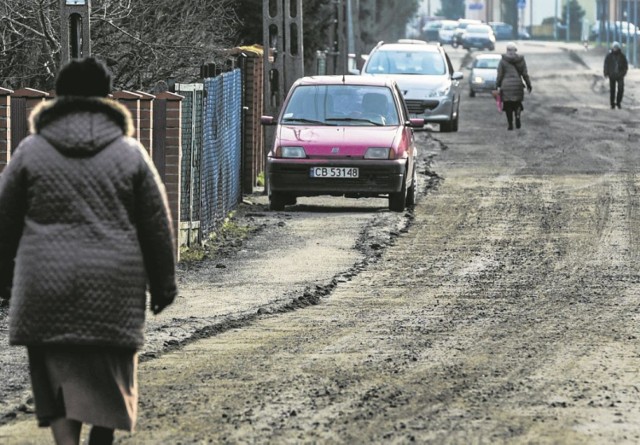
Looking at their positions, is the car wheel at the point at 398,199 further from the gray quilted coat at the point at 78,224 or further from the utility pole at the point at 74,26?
the gray quilted coat at the point at 78,224

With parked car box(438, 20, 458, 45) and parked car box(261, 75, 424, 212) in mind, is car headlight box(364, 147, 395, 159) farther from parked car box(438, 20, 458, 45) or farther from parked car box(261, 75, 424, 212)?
parked car box(438, 20, 458, 45)

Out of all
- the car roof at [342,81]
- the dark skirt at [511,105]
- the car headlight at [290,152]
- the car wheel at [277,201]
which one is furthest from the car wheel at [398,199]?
the dark skirt at [511,105]

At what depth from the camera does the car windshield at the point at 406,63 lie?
116 feet

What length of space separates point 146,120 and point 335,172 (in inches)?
202

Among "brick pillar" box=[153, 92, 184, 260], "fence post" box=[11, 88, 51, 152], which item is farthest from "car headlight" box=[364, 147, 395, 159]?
"fence post" box=[11, 88, 51, 152]

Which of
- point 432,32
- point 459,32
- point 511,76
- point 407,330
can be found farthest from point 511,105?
point 432,32

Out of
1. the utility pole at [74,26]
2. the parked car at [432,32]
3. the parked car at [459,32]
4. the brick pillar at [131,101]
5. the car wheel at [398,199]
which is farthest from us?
the parked car at [432,32]

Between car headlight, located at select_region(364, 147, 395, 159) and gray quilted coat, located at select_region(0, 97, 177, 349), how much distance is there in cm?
1339

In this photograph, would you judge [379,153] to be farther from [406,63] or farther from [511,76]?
[406,63]

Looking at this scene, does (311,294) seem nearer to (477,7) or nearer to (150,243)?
(150,243)

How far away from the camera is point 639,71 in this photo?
8006 cm

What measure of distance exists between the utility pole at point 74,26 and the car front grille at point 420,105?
2159 cm

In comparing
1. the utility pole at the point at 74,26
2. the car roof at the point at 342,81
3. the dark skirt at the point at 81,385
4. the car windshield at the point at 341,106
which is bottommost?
the dark skirt at the point at 81,385

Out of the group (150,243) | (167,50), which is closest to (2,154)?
(150,243)
